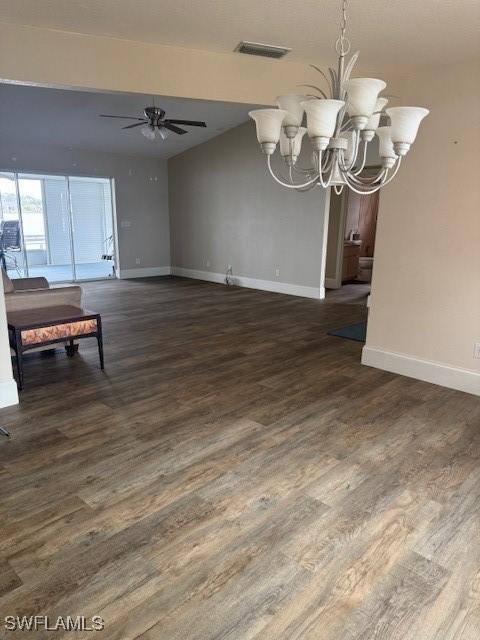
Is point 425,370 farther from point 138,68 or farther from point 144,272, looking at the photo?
point 144,272

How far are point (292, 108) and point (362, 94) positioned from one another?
1.34 ft

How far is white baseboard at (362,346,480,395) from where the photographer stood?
3418 mm

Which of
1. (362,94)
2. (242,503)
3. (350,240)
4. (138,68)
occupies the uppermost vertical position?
(138,68)

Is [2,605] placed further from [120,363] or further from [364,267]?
[364,267]

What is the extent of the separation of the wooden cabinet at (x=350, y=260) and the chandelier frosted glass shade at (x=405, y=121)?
24.6 ft

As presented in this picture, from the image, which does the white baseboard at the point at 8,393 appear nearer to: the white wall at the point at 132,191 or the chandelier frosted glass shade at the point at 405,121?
the chandelier frosted glass shade at the point at 405,121

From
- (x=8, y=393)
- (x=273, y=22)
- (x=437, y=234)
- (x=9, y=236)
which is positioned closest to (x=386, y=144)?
(x=273, y=22)

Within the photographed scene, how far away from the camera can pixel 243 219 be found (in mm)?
8477

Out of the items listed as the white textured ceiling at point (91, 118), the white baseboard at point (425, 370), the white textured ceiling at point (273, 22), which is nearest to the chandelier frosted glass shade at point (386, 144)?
the white textured ceiling at point (273, 22)

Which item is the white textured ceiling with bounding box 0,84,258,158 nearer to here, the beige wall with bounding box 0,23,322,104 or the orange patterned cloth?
the beige wall with bounding box 0,23,322,104

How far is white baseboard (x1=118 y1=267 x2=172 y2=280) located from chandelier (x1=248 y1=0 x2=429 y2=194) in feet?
27.4

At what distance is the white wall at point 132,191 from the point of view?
871cm

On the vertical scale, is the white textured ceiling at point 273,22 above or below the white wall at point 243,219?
above

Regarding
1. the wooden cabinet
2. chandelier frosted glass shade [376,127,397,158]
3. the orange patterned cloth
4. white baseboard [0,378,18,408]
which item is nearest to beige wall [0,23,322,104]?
chandelier frosted glass shade [376,127,397,158]
